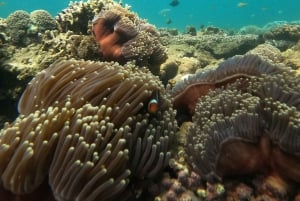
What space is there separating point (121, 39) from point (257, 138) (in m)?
3.81

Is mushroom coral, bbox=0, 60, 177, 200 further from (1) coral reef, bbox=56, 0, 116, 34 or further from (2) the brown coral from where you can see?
(1) coral reef, bbox=56, 0, 116, 34

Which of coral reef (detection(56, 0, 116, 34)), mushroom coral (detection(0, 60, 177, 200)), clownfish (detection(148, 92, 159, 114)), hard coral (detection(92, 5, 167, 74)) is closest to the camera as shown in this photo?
mushroom coral (detection(0, 60, 177, 200))

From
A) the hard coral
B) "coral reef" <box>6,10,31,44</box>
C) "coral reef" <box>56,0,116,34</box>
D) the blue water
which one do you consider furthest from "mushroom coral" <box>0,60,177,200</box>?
the blue water

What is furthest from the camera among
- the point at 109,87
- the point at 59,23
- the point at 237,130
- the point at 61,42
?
the point at 59,23

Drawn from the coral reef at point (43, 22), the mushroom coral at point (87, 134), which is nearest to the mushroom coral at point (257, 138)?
the mushroom coral at point (87, 134)

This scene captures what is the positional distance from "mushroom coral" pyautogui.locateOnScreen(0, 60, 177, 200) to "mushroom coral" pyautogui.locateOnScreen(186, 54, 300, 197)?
1.42ft

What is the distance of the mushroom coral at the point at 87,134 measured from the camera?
287 cm

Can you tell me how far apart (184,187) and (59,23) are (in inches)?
234

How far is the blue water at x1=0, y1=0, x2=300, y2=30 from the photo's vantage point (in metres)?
69.0

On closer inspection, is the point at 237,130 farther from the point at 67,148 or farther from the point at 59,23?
the point at 59,23

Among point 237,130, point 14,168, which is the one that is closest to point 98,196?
point 14,168

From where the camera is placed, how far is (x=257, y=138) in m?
3.09

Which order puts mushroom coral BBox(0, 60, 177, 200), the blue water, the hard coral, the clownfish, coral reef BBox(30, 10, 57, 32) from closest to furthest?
mushroom coral BBox(0, 60, 177, 200) → the clownfish → the hard coral → coral reef BBox(30, 10, 57, 32) → the blue water

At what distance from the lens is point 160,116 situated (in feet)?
12.1
